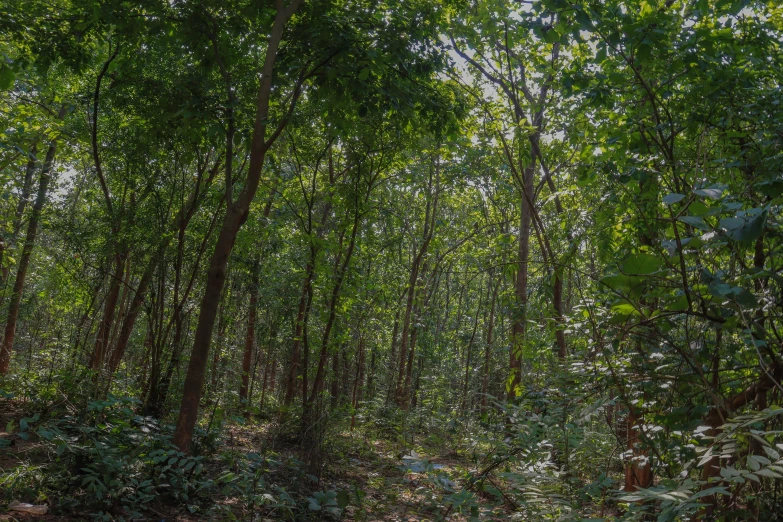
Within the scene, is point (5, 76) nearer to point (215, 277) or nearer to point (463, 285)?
point (215, 277)

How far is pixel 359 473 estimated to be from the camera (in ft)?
24.3

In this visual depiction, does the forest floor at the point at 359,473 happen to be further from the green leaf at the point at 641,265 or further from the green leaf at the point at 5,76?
the green leaf at the point at 5,76

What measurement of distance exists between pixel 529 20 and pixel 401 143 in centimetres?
326

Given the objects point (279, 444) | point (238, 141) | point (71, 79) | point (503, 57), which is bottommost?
point (279, 444)

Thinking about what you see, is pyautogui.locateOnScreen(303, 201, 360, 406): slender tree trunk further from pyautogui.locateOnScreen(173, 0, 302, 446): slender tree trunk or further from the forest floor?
pyautogui.locateOnScreen(173, 0, 302, 446): slender tree trunk

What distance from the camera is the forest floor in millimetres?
3992

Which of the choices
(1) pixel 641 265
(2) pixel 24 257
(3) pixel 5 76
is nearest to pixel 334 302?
(3) pixel 5 76

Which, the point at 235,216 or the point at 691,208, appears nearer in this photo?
the point at 691,208

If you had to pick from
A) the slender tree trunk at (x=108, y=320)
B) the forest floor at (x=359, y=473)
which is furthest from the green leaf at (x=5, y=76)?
the forest floor at (x=359, y=473)

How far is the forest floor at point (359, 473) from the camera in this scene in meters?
3.99

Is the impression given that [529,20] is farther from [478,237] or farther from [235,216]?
[478,237]

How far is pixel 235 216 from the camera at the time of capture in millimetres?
5168

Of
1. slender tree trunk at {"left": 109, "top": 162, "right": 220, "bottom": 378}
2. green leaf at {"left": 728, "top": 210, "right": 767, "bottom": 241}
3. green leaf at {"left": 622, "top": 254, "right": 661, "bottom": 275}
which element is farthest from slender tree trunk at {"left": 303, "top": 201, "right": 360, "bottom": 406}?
green leaf at {"left": 728, "top": 210, "right": 767, "bottom": 241}

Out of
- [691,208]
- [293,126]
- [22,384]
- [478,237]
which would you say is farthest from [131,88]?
[478,237]
